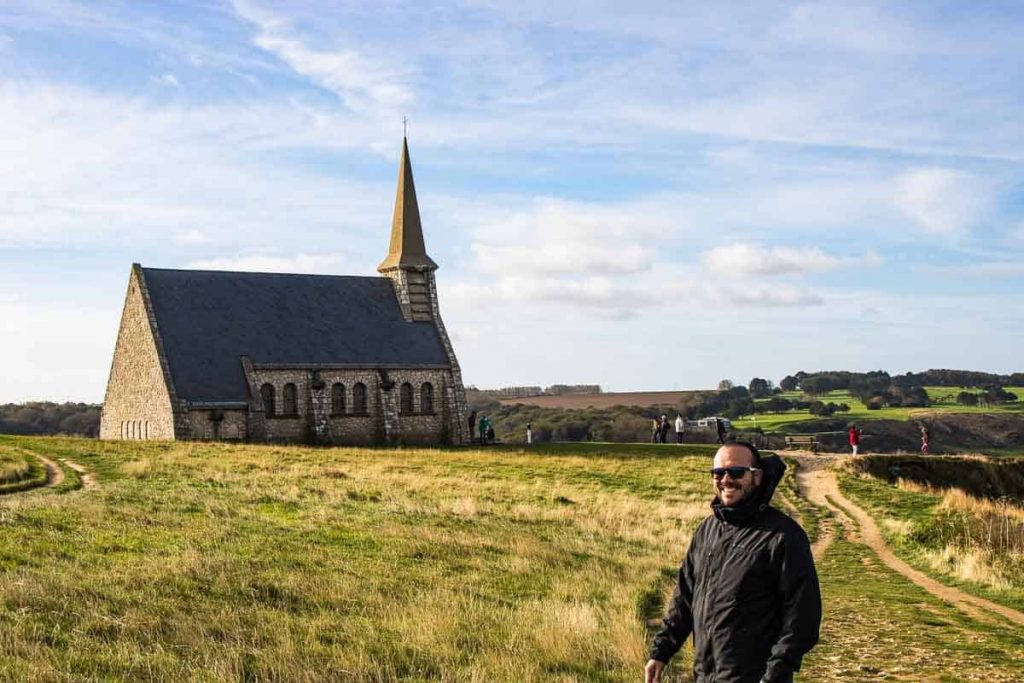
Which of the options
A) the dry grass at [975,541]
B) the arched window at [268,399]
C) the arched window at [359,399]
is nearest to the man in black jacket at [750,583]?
the dry grass at [975,541]

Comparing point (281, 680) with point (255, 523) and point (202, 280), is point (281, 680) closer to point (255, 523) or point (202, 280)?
point (255, 523)

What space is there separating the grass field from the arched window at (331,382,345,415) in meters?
22.5

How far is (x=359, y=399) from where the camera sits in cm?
4969

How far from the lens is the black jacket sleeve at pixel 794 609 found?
230 inches

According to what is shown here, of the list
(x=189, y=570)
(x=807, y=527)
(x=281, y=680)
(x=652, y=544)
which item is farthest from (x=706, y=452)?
(x=281, y=680)

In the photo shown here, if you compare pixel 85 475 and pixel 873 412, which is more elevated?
pixel 873 412

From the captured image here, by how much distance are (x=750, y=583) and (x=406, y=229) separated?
49.4m

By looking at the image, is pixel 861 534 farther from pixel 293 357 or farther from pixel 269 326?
pixel 269 326

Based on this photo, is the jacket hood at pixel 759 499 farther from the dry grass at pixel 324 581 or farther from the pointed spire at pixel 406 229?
the pointed spire at pixel 406 229

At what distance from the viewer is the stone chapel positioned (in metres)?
44.9

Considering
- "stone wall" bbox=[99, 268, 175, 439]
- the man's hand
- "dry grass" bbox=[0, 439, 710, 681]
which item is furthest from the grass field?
"stone wall" bbox=[99, 268, 175, 439]

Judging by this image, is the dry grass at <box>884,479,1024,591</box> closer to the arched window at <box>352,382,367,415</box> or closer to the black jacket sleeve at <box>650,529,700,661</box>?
the black jacket sleeve at <box>650,529,700,661</box>

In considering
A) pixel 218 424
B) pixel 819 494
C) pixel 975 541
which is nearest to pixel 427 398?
pixel 218 424

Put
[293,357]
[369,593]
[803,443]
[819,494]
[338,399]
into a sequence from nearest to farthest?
1. [369,593]
2. [819,494]
3. [803,443]
4. [293,357]
5. [338,399]
